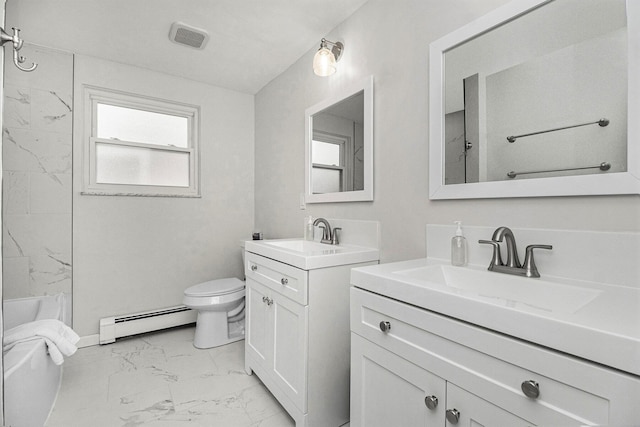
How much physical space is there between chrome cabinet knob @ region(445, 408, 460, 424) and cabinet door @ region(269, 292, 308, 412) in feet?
2.24

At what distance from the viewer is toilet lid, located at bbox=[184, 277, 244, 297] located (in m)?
2.23

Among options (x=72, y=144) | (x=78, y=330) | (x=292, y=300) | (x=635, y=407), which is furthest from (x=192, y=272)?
(x=635, y=407)

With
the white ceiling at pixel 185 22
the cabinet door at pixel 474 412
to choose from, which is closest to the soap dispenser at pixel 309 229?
the white ceiling at pixel 185 22

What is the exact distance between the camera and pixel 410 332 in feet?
2.92

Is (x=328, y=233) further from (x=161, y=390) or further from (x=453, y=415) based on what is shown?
(x=161, y=390)

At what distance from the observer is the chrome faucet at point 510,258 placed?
99 cm

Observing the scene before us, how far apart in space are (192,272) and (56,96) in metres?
1.72

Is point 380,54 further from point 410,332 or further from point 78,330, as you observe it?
point 78,330

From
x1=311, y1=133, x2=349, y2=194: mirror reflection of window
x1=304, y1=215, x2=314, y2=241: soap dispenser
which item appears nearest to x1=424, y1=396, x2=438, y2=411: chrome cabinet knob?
x1=311, y1=133, x2=349, y2=194: mirror reflection of window

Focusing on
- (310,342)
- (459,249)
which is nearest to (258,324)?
(310,342)

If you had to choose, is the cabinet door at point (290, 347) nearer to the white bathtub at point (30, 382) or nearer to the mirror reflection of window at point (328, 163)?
the mirror reflection of window at point (328, 163)

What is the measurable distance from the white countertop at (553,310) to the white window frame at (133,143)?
219 cm

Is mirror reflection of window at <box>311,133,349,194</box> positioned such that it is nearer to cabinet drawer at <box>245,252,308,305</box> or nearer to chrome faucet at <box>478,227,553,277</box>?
cabinet drawer at <box>245,252,308,305</box>

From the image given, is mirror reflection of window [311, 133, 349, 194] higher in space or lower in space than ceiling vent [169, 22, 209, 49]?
lower
